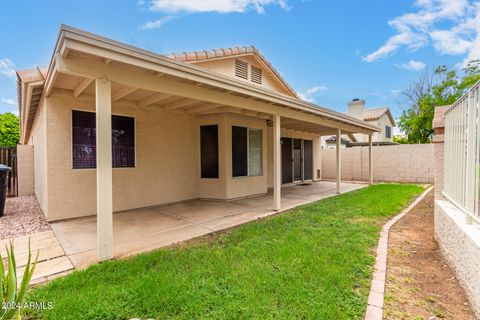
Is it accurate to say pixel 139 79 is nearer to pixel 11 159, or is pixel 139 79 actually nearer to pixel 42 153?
pixel 42 153

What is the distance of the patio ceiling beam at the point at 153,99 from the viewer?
5607 millimetres

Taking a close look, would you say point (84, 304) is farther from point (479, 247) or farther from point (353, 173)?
point (353, 173)

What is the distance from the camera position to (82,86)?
186 inches

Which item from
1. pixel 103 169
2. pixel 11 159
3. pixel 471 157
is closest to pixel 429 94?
pixel 471 157

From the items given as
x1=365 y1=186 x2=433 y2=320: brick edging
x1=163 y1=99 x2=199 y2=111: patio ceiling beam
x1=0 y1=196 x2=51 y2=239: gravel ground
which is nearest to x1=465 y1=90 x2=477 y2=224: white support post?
x1=365 y1=186 x2=433 y2=320: brick edging

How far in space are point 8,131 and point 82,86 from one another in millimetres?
23772

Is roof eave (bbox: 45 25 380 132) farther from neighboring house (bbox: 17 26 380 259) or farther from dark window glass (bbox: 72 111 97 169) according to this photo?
dark window glass (bbox: 72 111 97 169)

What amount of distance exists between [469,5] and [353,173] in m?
9.79

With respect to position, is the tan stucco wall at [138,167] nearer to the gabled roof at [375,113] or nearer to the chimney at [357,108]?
the chimney at [357,108]

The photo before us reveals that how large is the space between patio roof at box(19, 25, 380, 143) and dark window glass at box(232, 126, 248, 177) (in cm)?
119

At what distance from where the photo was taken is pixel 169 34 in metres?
12.5

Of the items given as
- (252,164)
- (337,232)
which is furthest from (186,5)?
(337,232)

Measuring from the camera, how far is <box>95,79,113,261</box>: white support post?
3.44 m

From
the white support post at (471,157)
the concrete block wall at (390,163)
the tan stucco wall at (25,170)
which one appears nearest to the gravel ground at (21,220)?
the tan stucco wall at (25,170)
